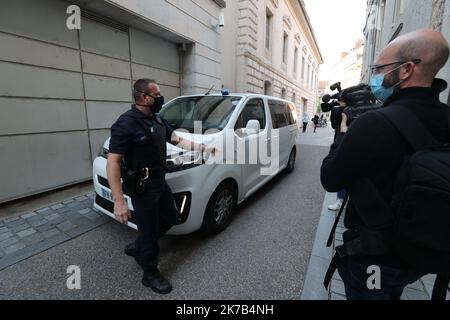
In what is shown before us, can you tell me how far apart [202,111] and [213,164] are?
3.55 feet

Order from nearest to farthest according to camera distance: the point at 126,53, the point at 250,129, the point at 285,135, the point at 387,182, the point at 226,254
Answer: the point at 387,182 < the point at 226,254 < the point at 250,129 < the point at 285,135 < the point at 126,53

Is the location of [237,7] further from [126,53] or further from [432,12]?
[432,12]

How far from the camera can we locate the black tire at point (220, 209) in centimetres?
282

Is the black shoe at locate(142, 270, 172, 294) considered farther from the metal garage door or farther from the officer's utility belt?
the metal garage door

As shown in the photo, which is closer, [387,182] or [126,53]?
[387,182]

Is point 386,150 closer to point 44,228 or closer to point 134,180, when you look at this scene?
point 134,180

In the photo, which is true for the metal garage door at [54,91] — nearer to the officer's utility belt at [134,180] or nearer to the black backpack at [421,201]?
the officer's utility belt at [134,180]

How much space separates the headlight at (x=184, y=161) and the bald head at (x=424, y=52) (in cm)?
185

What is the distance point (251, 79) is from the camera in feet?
36.2

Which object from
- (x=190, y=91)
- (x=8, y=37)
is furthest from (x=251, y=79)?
(x=8, y=37)

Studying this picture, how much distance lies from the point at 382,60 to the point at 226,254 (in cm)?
227

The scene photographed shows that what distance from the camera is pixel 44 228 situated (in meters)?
3.13

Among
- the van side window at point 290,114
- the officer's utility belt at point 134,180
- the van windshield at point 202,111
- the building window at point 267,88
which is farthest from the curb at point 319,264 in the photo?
the building window at point 267,88
